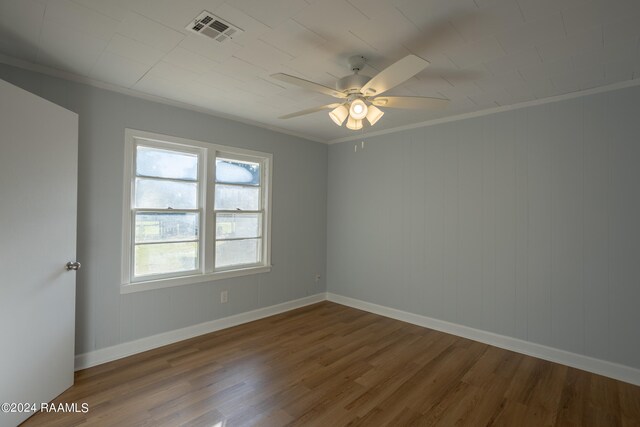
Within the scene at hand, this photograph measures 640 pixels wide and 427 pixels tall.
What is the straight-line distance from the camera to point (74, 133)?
2.41 m

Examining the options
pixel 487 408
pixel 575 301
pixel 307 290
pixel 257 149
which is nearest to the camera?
pixel 487 408

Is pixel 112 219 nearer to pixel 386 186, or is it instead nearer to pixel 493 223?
pixel 386 186

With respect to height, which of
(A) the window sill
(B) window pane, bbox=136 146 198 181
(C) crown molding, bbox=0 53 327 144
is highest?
(C) crown molding, bbox=0 53 327 144

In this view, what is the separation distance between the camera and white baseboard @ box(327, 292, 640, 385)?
2.64m

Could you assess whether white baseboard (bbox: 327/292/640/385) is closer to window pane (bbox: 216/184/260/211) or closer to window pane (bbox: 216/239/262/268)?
window pane (bbox: 216/239/262/268)

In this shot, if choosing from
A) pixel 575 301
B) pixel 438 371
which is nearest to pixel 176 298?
pixel 438 371

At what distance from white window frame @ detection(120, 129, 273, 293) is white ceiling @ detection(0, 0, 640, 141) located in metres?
0.56

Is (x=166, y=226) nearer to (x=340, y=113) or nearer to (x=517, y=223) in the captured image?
(x=340, y=113)

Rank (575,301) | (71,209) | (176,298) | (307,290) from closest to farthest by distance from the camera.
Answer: (71,209) → (575,301) → (176,298) → (307,290)

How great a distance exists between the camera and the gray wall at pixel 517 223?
8.81 feet

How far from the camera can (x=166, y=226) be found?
3.26 meters

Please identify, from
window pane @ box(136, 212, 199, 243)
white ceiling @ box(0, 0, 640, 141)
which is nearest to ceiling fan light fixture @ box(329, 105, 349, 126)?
white ceiling @ box(0, 0, 640, 141)

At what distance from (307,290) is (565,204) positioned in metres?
3.32

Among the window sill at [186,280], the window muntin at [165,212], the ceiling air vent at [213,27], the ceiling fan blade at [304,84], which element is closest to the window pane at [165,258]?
the window muntin at [165,212]
